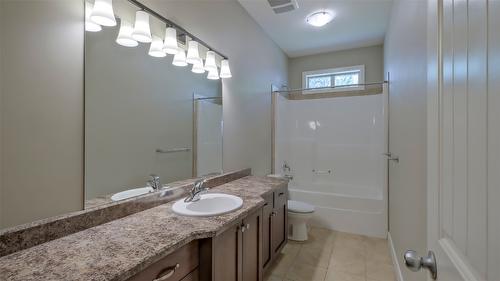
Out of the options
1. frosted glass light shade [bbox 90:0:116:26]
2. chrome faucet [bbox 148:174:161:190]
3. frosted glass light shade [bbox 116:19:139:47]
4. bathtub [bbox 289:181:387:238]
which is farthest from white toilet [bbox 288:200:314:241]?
frosted glass light shade [bbox 90:0:116:26]

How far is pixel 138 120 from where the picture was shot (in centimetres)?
150

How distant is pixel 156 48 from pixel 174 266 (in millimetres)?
1359

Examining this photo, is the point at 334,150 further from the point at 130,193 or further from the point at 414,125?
the point at 130,193

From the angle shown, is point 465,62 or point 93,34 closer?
point 465,62

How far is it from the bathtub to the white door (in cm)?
257

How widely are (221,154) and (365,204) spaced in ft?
6.89

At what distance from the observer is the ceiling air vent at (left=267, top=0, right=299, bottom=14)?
8.10 ft

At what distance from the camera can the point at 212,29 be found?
2.17 metres

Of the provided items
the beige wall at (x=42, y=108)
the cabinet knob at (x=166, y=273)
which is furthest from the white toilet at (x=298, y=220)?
the beige wall at (x=42, y=108)

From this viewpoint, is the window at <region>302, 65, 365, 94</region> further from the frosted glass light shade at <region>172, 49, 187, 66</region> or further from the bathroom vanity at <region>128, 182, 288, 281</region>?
the bathroom vanity at <region>128, 182, 288, 281</region>

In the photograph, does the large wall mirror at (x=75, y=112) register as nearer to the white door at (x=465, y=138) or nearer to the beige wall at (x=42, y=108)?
the beige wall at (x=42, y=108)

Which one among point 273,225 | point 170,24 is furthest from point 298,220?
point 170,24

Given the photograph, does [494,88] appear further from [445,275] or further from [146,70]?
[146,70]

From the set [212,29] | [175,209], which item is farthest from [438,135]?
[212,29]
